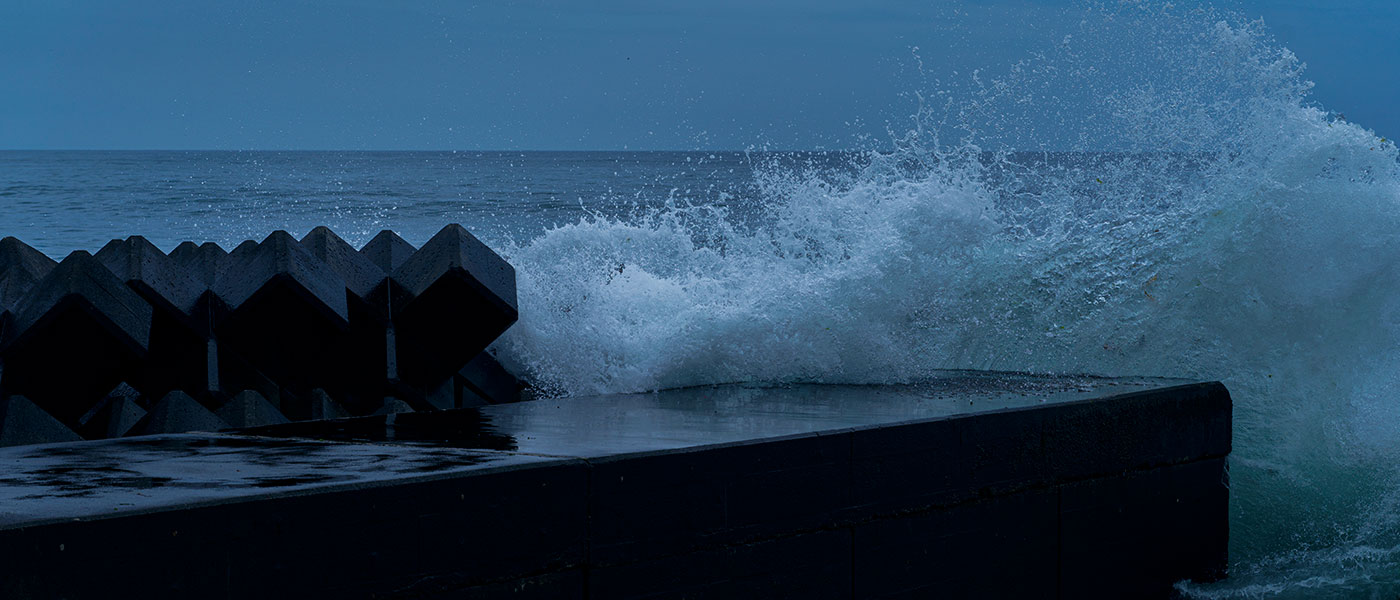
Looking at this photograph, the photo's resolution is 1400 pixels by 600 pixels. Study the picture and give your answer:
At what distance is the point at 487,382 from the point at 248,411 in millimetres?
1597

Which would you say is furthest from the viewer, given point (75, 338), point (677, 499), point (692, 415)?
point (75, 338)

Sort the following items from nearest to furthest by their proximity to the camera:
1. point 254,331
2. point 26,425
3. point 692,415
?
1. point 692,415
2. point 26,425
3. point 254,331

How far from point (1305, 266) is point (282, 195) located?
42142mm

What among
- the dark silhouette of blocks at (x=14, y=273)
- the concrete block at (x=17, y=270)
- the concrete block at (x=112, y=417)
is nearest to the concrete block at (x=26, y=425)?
the concrete block at (x=112, y=417)

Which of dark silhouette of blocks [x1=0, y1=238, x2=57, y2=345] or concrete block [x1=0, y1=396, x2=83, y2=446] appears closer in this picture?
concrete block [x1=0, y1=396, x2=83, y2=446]

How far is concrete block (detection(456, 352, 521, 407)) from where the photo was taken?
6.22 metres

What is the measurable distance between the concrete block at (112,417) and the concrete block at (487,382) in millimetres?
1451

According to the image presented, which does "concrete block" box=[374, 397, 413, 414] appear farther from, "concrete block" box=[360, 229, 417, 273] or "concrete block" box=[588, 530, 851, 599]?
"concrete block" box=[588, 530, 851, 599]

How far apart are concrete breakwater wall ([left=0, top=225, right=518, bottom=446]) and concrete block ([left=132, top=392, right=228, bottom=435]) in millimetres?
21

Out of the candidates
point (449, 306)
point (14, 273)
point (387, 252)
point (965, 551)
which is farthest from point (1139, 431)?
point (14, 273)

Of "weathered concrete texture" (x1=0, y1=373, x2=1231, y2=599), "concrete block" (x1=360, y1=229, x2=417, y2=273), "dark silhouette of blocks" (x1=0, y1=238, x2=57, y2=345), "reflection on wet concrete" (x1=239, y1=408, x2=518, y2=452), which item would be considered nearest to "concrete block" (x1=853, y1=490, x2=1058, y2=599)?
"weathered concrete texture" (x1=0, y1=373, x2=1231, y2=599)

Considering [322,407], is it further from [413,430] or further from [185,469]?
[185,469]

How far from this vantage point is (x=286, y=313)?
17.7 ft

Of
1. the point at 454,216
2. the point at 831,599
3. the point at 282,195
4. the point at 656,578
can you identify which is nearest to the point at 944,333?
the point at 831,599
